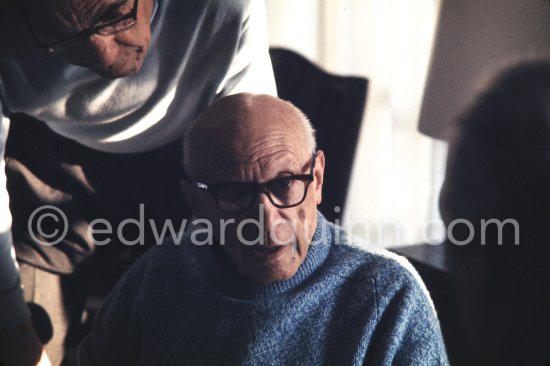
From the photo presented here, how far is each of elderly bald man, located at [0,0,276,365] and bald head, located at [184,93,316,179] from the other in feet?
0.08

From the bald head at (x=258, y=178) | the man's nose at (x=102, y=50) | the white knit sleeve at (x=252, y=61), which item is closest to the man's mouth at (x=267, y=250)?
the bald head at (x=258, y=178)

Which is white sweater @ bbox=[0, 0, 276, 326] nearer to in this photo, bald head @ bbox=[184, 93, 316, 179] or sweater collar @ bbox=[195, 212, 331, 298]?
bald head @ bbox=[184, 93, 316, 179]

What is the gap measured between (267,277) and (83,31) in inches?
18.1

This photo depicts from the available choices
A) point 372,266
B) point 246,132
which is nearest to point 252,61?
point 246,132

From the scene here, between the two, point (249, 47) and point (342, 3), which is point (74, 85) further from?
point (342, 3)

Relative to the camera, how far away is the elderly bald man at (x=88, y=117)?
2.93 ft

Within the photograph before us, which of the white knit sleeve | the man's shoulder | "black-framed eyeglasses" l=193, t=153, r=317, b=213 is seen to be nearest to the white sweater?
the white knit sleeve

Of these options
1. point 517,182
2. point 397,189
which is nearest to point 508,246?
point 517,182

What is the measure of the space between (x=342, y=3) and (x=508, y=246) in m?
0.52

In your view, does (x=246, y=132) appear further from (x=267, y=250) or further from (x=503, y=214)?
(x=503, y=214)

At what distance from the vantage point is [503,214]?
1.04 metres

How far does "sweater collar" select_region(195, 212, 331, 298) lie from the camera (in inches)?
35.9

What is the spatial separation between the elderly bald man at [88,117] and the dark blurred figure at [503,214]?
384 mm

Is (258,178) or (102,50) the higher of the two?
(102,50)
